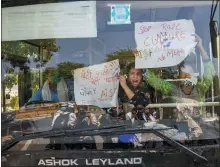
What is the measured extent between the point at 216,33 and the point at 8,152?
131 cm

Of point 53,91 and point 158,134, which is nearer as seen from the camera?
point 158,134

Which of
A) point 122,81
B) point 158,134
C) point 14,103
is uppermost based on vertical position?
point 122,81

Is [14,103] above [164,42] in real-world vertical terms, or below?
below

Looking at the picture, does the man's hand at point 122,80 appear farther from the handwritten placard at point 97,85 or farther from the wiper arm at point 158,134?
the wiper arm at point 158,134

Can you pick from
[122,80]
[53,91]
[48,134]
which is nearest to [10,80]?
[53,91]

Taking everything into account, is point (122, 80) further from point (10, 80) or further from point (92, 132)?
point (10, 80)

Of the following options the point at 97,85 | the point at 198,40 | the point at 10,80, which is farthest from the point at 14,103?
the point at 198,40

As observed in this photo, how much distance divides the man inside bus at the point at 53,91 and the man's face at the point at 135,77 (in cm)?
38

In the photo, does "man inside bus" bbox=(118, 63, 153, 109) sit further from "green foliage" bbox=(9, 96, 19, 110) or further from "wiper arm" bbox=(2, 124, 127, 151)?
"green foliage" bbox=(9, 96, 19, 110)

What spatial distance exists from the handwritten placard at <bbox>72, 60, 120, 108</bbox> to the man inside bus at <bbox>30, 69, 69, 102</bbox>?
0.07 metres

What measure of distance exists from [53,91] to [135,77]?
0.48 m

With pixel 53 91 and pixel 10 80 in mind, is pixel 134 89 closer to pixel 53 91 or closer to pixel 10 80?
pixel 53 91

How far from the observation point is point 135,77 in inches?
98.7

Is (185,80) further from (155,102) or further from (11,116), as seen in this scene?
(11,116)
